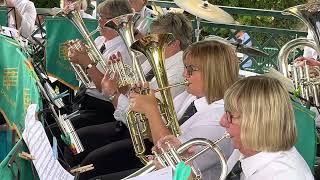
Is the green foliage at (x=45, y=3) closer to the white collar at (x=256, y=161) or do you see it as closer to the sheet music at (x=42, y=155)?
the sheet music at (x=42, y=155)

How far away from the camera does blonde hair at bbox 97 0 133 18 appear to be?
4.23 metres

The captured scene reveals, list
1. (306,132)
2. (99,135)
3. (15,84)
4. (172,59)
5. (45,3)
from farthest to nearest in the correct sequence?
(45,3) < (99,135) < (172,59) < (15,84) < (306,132)

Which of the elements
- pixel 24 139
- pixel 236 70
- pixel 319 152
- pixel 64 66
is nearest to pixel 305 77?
pixel 319 152

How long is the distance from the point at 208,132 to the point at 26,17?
3.80 metres

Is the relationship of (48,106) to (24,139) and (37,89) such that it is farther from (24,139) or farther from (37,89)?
(24,139)

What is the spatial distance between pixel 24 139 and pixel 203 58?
1054 mm

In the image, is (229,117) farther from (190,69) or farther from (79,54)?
(79,54)

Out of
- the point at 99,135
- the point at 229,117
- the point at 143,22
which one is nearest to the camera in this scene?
the point at 229,117

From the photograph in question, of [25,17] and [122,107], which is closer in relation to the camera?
[122,107]

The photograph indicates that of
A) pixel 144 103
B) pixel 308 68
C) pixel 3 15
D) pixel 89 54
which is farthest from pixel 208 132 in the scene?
pixel 3 15

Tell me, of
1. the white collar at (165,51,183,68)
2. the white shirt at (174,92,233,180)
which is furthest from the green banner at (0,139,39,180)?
the white collar at (165,51,183,68)

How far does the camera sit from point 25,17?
5.80m

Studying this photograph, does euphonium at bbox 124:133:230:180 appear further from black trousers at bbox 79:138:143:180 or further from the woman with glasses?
black trousers at bbox 79:138:143:180

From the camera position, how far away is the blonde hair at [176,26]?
3.60 m
